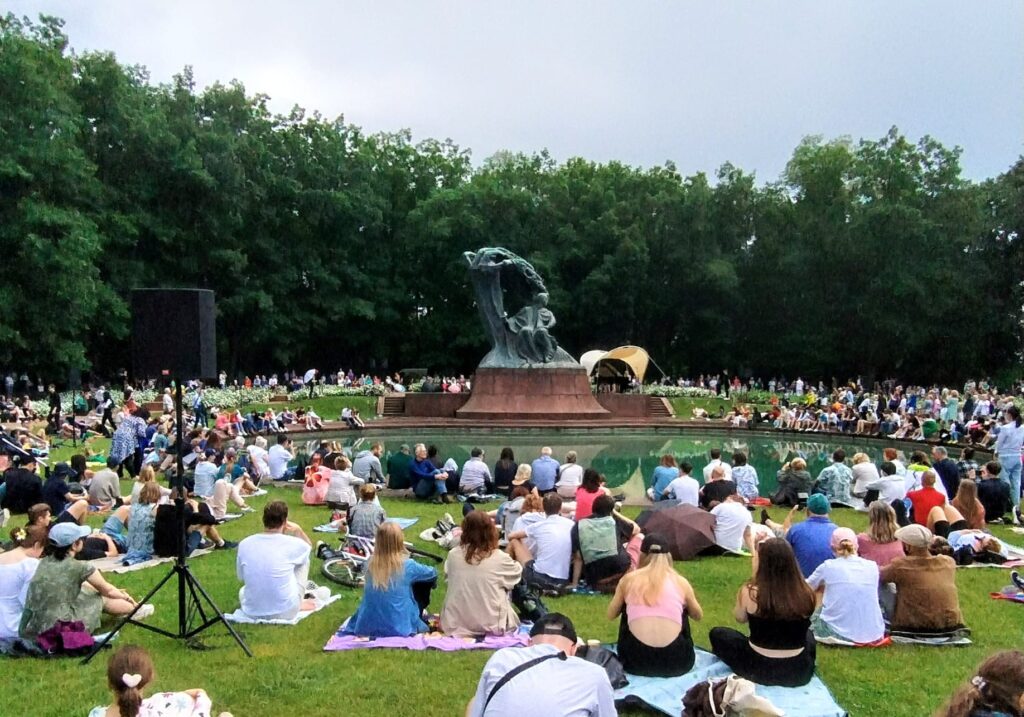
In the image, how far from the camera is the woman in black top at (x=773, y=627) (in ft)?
17.5

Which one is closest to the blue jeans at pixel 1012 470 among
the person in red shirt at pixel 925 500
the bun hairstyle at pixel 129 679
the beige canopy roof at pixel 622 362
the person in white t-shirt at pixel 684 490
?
the person in red shirt at pixel 925 500

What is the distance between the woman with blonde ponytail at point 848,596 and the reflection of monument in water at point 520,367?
2274 cm

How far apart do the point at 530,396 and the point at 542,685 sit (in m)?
26.5

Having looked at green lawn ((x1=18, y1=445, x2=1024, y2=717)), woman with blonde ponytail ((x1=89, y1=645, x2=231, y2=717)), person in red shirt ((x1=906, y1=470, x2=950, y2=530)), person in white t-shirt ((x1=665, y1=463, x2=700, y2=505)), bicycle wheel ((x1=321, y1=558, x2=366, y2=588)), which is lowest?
bicycle wheel ((x1=321, y1=558, x2=366, y2=588))

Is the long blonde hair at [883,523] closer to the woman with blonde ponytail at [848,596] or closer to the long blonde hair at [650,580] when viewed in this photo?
the woman with blonde ponytail at [848,596]

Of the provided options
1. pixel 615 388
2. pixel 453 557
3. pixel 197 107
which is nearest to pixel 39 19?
pixel 197 107

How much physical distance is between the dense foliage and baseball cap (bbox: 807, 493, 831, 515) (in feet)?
119

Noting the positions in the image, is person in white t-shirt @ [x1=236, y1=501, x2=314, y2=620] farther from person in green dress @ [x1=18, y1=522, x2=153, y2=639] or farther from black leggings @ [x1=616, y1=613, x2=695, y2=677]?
black leggings @ [x1=616, y1=613, x2=695, y2=677]

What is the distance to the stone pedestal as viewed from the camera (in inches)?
1166

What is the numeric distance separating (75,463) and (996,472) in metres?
→ 12.4

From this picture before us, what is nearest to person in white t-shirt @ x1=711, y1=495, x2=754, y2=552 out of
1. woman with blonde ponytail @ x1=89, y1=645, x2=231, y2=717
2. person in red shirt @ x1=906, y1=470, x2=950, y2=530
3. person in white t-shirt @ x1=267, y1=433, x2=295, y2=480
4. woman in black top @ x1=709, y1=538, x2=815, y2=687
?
person in red shirt @ x1=906, y1=470, x2=950, y2=530

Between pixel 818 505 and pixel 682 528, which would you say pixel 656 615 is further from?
pixel 682 528

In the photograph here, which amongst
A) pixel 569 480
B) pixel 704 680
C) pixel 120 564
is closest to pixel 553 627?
pixel 704 680

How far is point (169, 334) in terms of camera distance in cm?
635
